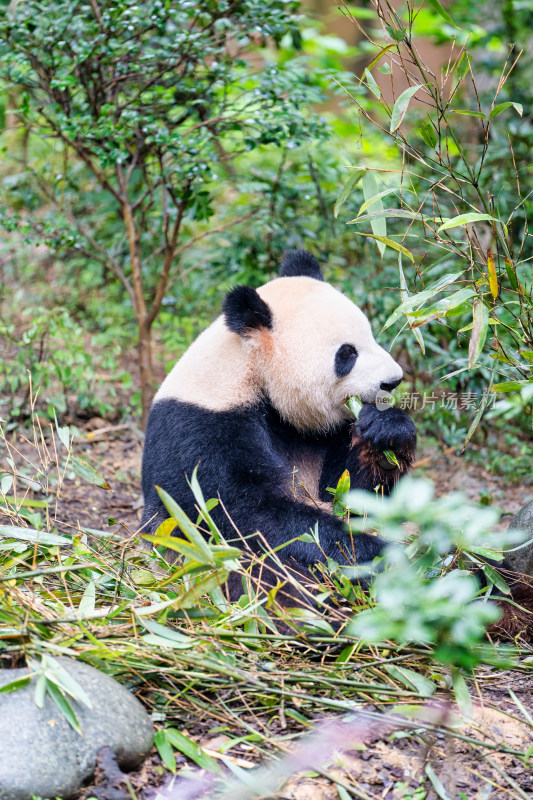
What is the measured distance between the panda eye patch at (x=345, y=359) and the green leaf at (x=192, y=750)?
1473 mm

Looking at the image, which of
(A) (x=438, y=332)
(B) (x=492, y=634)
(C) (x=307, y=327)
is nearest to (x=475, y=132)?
(A) (x=438, y=332)

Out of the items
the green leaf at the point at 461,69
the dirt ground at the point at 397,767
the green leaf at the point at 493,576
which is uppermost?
the green leaf at the point at 461,69

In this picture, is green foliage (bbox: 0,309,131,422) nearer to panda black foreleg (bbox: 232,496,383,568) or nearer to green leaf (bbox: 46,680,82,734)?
panda black foreleg (bbox: 232,496,383,568)

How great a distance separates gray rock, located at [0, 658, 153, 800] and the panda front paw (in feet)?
4.38

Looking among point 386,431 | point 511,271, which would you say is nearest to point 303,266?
point 386,431

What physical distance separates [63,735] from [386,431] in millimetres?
1570

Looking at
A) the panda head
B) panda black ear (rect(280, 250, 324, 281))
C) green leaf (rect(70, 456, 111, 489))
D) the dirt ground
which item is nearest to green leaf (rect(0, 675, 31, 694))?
the dirt ground

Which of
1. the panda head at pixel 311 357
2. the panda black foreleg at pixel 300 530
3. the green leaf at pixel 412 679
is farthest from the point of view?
the panda head at pixel 311 357

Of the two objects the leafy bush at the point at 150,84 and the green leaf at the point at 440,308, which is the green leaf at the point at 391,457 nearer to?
the green leaf at the point at 440,308

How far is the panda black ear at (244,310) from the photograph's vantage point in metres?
2.81

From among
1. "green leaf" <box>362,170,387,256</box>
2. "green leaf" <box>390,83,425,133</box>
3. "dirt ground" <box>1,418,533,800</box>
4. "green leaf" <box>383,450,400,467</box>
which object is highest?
"green leaf" <box>390,83,425,133</box>

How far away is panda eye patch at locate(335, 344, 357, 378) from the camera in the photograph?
293 centimetres

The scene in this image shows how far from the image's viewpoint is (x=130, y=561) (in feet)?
9.39

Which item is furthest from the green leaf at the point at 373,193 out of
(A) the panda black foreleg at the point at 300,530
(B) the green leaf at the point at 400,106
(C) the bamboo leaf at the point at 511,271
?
(A) the panda black foreleg at the point at 300,530
